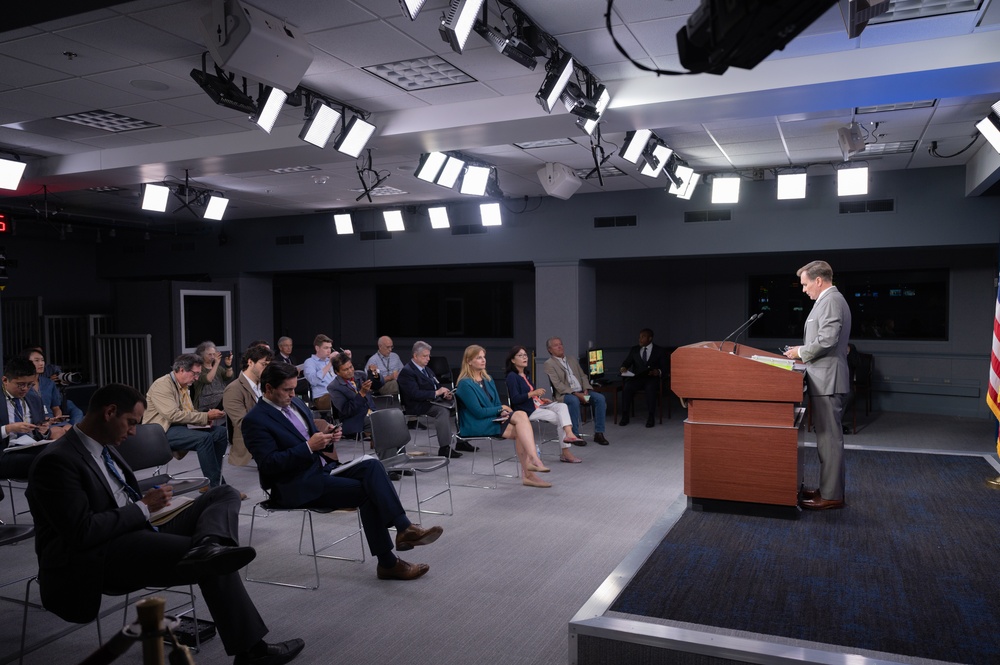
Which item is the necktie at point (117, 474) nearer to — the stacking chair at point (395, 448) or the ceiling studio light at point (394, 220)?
the stacking chair at point (395, 448)

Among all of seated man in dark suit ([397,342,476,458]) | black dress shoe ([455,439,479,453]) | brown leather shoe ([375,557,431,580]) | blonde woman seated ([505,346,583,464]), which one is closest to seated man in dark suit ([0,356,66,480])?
brown leather shoe ([375,557,431,580])

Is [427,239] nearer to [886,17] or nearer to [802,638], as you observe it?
[886,17]

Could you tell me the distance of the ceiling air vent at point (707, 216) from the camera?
940 centimetres

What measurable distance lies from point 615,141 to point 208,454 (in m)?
4.80

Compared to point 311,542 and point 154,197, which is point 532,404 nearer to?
Answer: point 311,542

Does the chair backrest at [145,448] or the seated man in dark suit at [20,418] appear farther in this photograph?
the seated man in dark suit at [20,418]

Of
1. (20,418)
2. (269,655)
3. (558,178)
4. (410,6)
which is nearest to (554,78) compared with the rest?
(410,6)

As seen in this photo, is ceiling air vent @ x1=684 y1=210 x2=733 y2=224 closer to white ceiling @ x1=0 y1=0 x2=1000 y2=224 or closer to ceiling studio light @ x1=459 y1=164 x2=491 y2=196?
white ceiling @ x1=0 y1=0 x2=1000 y2=224

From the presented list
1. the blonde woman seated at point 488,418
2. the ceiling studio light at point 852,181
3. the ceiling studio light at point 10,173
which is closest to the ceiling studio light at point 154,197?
the ceiling studio light at point 10,173

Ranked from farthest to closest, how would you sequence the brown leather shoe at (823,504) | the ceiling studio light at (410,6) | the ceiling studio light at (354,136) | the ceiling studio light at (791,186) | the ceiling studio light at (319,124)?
the ceiling studio light at (791,186) → the ceiling studio light at (354,136) → the ceiling studio light at (319,124) → the brown leather shoe at (823,504) → the ceiling studio light at (410,6)

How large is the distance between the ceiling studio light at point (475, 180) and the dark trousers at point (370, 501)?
462 centimetres

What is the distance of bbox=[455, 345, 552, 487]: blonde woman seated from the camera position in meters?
6.33

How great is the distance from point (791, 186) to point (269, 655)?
299 inches

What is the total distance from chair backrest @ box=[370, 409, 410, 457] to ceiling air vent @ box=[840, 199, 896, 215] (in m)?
6.40
